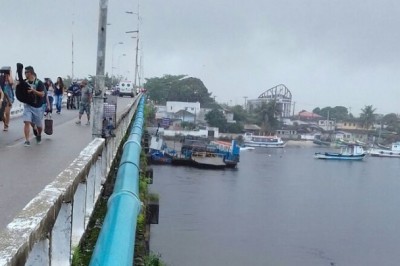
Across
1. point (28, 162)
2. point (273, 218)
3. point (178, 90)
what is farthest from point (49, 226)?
point (178, 90)

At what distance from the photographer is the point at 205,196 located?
42.4 meters

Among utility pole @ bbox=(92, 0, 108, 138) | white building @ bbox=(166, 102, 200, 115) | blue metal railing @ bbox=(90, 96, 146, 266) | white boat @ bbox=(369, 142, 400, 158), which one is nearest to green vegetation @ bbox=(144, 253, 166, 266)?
utility pole @ bbox=(92, 0, 108, 138)

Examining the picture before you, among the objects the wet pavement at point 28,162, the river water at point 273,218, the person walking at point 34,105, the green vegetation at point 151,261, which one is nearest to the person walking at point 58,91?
the wet pavement at point 28,162

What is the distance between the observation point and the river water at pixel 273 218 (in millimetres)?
28484

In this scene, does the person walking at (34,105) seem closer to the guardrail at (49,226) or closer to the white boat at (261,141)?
the guardrail at (49,226)

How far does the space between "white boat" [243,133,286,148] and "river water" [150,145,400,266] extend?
34.1 meters

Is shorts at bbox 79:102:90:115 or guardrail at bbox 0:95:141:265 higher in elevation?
shorts at bbox 79:102:90:115

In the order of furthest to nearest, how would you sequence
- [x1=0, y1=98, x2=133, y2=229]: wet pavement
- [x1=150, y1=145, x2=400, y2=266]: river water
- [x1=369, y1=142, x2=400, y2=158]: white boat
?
[x1=369, y1=142, x2=400, y2=158]: white boat
[x1=150, y1=145, x2=400, y2=266]: river water
[x1=0, y1=98, x2=133, y2=229]: wet pavement

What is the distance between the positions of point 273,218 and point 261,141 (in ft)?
204

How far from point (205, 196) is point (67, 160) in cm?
3494

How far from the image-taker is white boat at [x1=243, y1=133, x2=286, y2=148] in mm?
98000

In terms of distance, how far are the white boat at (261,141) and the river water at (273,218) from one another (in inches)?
1341

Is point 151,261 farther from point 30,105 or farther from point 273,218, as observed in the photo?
point 273,218

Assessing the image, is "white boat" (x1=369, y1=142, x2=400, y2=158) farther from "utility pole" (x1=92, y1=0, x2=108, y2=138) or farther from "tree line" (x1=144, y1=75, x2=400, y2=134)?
"utility pole" (x1=92, y1=0, x2=108, y2=138)
